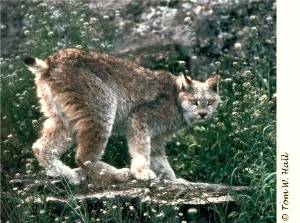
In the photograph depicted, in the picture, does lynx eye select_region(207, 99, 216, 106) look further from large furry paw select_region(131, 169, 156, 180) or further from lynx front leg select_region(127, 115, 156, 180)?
large furry paw select_region(131, 169, 156, 180)

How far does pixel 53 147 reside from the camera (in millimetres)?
8227

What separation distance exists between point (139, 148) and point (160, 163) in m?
0.44

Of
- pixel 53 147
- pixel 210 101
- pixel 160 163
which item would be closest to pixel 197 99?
pixel 210 101

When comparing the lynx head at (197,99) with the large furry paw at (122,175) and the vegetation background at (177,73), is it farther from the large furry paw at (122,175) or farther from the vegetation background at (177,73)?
the large furry paw at (122,175)

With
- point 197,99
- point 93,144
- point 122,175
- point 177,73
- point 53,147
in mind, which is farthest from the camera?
point 177,73

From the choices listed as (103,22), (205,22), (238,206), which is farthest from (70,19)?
(238,206)

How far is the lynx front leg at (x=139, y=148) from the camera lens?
8.20 meters

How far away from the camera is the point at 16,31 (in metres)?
Answer: 11.6

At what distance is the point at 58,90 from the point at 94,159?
755 millimetres

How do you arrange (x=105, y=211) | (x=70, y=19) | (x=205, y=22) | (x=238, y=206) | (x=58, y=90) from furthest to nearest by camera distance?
(x=205, y=22), (x=70, y=19), (x=58, y=90), (x=238, y=206), (x=105, y=211)

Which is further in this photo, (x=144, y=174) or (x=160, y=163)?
(x=160, y=163)

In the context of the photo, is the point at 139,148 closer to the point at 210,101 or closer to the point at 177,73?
the point at 210,101

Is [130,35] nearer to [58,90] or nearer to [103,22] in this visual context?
[103,22]

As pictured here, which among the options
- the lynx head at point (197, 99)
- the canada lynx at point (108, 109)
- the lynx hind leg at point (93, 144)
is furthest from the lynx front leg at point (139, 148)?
the lynx head at point (197, 99)
